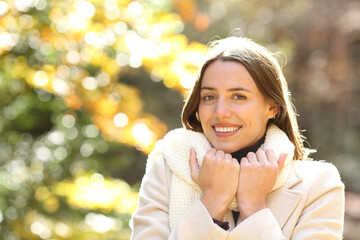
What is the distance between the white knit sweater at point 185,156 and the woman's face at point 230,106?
61 mm

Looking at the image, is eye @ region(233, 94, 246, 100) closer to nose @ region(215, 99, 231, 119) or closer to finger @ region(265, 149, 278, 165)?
nose @ region(215, 99, 231, 119)

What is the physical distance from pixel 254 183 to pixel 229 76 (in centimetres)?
35

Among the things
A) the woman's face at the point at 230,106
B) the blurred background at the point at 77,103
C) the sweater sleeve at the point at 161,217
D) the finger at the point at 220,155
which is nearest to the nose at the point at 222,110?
the woman's face at the point at 230,106

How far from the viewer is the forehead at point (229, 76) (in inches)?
69.9

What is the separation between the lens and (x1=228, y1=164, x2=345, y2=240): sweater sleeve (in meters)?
1.64

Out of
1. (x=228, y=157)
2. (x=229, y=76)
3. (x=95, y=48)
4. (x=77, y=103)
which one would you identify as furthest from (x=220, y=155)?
(x=77, y=103)

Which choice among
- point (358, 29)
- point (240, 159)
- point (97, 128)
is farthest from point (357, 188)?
point (240, 159)

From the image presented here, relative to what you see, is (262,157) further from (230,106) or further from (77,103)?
(77,103)

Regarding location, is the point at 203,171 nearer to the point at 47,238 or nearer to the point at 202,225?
the point at 202,225

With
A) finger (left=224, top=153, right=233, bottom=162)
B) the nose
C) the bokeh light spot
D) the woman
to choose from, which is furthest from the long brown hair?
the bokeh light spot

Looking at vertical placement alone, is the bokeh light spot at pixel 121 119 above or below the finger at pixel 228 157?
above

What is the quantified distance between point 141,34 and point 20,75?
88cm

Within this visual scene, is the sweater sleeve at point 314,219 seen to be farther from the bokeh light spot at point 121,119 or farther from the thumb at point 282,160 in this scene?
the bokeh light spot at point 121,119

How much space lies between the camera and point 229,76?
178 cm
